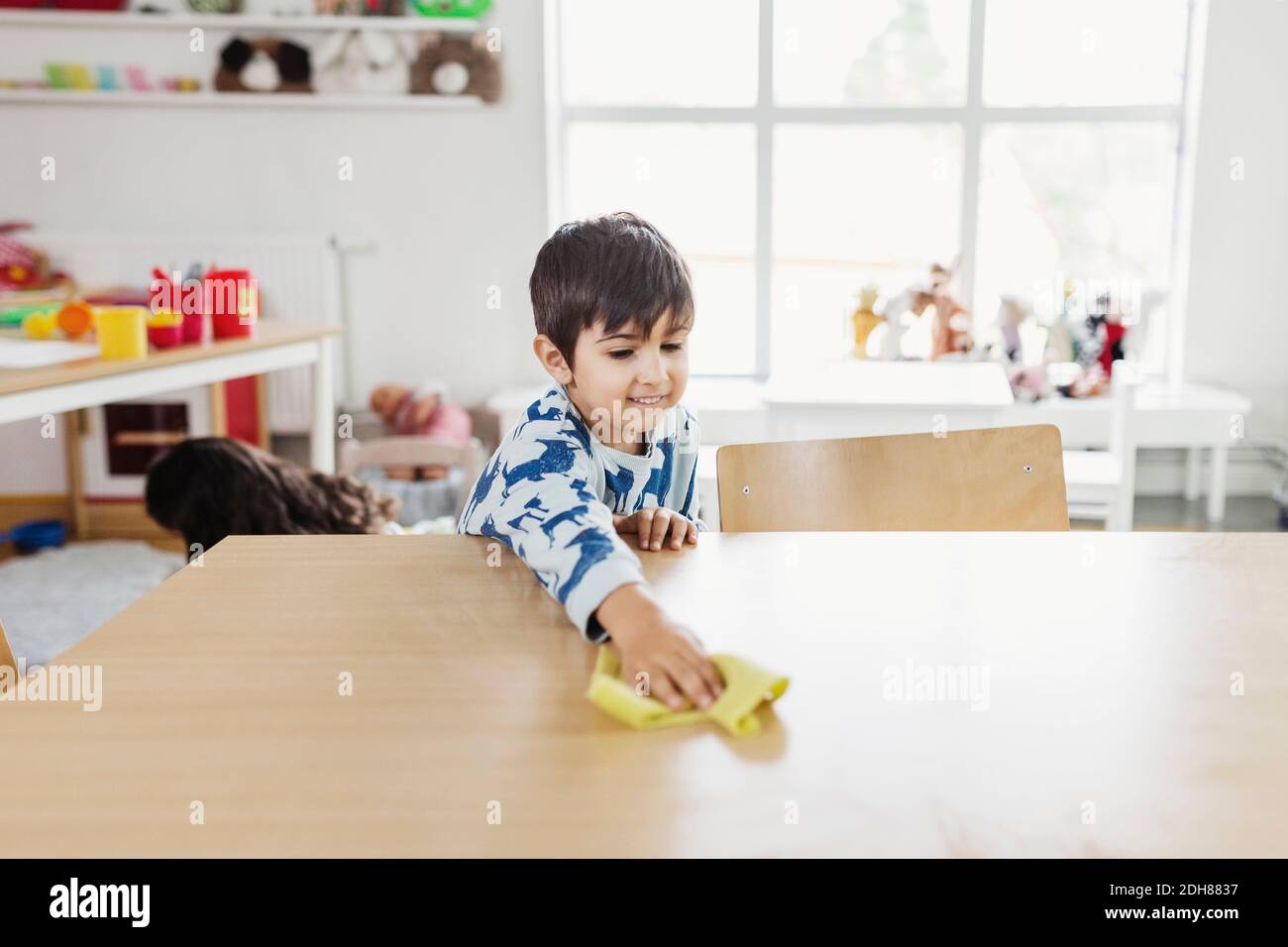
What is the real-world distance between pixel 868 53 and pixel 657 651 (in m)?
3.61

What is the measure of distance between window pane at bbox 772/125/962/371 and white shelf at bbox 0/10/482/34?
1.21 m

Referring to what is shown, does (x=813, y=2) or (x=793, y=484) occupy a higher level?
(x=813, y=2)

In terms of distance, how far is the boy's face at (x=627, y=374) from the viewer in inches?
45.9

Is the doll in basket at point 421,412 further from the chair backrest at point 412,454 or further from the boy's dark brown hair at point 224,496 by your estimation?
the boy's dark brown hair at point 224,496

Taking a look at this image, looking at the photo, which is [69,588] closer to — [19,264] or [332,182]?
[19,264]

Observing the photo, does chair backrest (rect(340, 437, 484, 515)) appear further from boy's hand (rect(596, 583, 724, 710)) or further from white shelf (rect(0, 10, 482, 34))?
white shelf (rect(0, 10, 482, 34))

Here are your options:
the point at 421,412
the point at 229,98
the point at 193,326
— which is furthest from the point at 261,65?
the point at 193,326

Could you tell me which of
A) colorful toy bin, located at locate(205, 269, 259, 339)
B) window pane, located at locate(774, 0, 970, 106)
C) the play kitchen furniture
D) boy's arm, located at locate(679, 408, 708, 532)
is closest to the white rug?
the play kitchen furniture

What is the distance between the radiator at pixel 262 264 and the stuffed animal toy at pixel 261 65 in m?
0.48

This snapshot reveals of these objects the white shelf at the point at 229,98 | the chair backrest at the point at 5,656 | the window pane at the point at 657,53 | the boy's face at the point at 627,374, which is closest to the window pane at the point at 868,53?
the window pane at the point at 657,53

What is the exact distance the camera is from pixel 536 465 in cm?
102

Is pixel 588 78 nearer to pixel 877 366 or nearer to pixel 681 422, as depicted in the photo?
pixel 877 366
